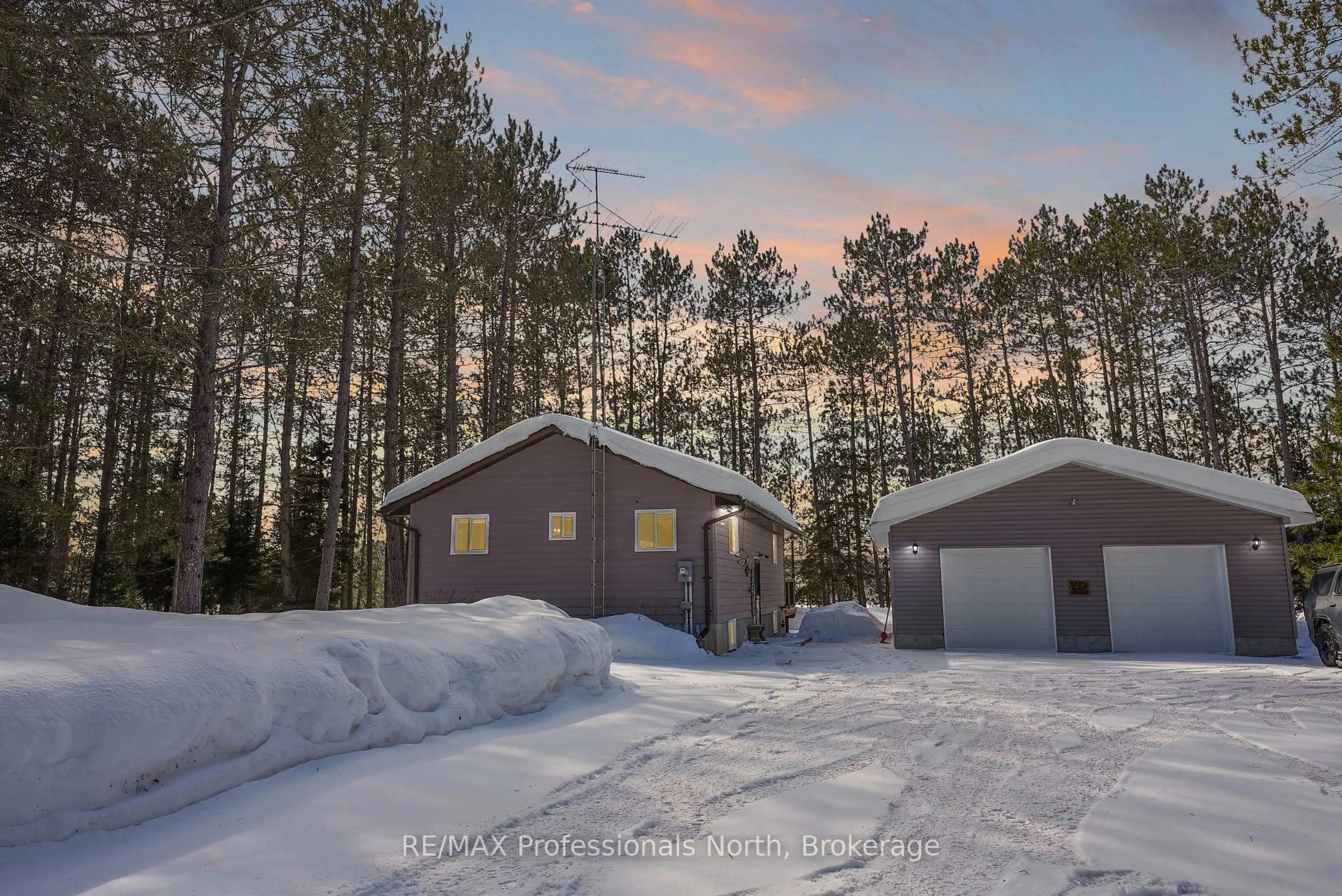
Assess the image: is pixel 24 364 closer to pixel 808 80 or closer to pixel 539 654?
pixel 539 654

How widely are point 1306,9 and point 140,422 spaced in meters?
26.1

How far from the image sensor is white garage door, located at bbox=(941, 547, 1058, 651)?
51.4 ft

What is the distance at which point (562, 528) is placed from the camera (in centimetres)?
1605

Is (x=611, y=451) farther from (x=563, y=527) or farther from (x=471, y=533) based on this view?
(x=471, y=533)

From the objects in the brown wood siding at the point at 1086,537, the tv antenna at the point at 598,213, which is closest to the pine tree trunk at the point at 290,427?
the tv antenna at the point at 598,213

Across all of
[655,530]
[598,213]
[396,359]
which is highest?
[598,213]

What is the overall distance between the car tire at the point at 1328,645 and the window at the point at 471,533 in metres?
14.6

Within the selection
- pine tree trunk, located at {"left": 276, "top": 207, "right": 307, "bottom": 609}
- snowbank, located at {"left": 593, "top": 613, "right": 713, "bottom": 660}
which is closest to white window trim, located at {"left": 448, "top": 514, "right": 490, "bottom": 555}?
snowbank, located at {"left": 593, "top": 613, "right": 713, "bottom": 660}

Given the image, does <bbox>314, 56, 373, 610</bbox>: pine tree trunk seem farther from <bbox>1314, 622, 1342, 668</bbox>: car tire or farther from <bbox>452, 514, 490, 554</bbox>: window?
<bbox>1314, 622, 1342, 668</bbox>: car tire

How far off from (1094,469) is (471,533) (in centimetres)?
1290

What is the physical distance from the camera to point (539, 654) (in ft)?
24.1

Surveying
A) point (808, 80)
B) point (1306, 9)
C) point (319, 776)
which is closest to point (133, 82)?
point (319, 776)

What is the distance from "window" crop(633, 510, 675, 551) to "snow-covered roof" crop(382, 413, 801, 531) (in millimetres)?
867

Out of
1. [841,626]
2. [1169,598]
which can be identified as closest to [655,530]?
[841,626]
